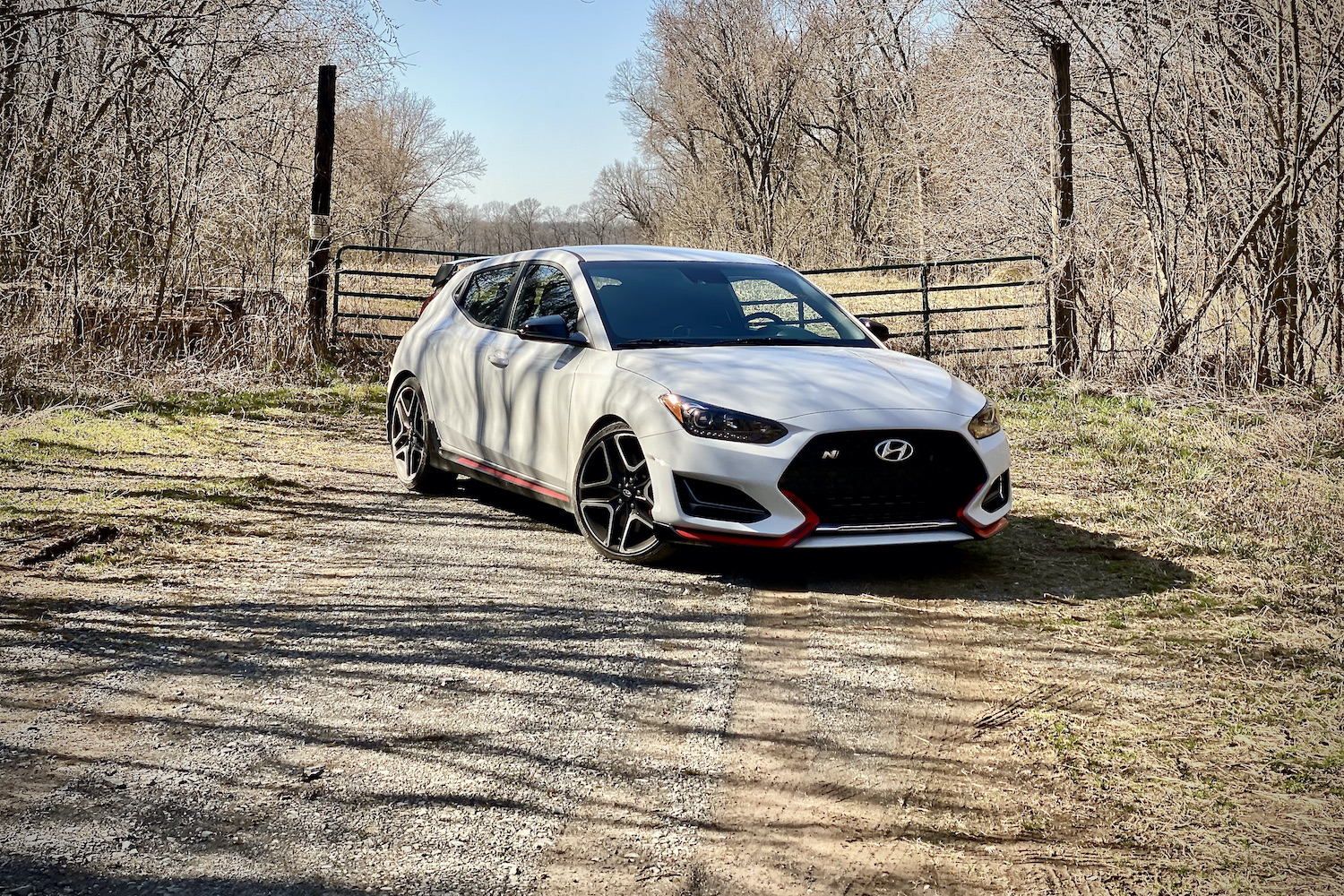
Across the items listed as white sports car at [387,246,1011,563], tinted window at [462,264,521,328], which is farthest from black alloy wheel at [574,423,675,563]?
tinted window at [462,264,521,328]

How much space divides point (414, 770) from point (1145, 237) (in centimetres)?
1134

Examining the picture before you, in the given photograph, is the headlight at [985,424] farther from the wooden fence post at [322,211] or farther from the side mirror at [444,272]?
the wooden fence post at [322,211]

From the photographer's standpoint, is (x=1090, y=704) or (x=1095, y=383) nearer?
(x=1090, y=704)

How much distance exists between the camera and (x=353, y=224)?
1647cm

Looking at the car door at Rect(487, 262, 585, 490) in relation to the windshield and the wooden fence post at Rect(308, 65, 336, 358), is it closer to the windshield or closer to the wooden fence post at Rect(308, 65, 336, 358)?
the windshield

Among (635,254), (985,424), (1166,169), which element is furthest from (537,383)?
(1166,169)

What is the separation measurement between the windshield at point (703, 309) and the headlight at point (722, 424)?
2.86 feet

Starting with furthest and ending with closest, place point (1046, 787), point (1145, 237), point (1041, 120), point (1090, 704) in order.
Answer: point (1041, 120) < point (1145, 237) < point (1090, 704) < point (1046, 787)

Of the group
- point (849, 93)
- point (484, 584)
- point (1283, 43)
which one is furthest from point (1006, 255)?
point (849, 93)

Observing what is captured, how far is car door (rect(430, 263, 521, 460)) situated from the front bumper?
1.82 meters

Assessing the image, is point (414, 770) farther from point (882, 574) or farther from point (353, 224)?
point (353, 224)

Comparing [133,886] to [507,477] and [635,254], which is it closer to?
[507,477]

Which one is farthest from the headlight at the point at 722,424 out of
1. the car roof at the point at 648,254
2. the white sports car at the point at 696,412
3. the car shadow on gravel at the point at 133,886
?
the car shadow on gravel at the point at 133,886

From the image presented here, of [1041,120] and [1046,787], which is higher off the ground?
[1041,120]
